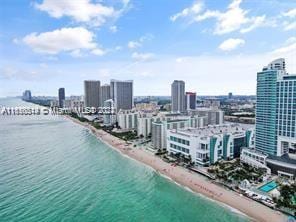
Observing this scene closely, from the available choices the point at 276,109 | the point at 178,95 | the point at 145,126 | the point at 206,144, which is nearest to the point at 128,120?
the point at 145,126

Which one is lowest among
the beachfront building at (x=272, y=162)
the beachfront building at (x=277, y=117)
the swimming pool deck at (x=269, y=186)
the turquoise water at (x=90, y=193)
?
the turquoise water at (x=90, y=193)

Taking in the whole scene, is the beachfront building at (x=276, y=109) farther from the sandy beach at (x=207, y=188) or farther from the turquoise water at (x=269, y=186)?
the sandy beach at (x=207, y=188)

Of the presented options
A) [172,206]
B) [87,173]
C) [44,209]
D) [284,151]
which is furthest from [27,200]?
[284,151]

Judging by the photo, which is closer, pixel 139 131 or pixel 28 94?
pixel 139 131

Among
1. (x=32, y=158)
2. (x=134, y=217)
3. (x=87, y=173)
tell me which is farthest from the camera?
(x=32, y=158)

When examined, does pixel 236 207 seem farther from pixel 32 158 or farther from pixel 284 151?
pixel 32 158

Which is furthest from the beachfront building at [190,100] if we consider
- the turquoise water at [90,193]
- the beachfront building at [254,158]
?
the beachfront building at [254,158]

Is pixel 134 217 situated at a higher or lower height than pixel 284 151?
lower
